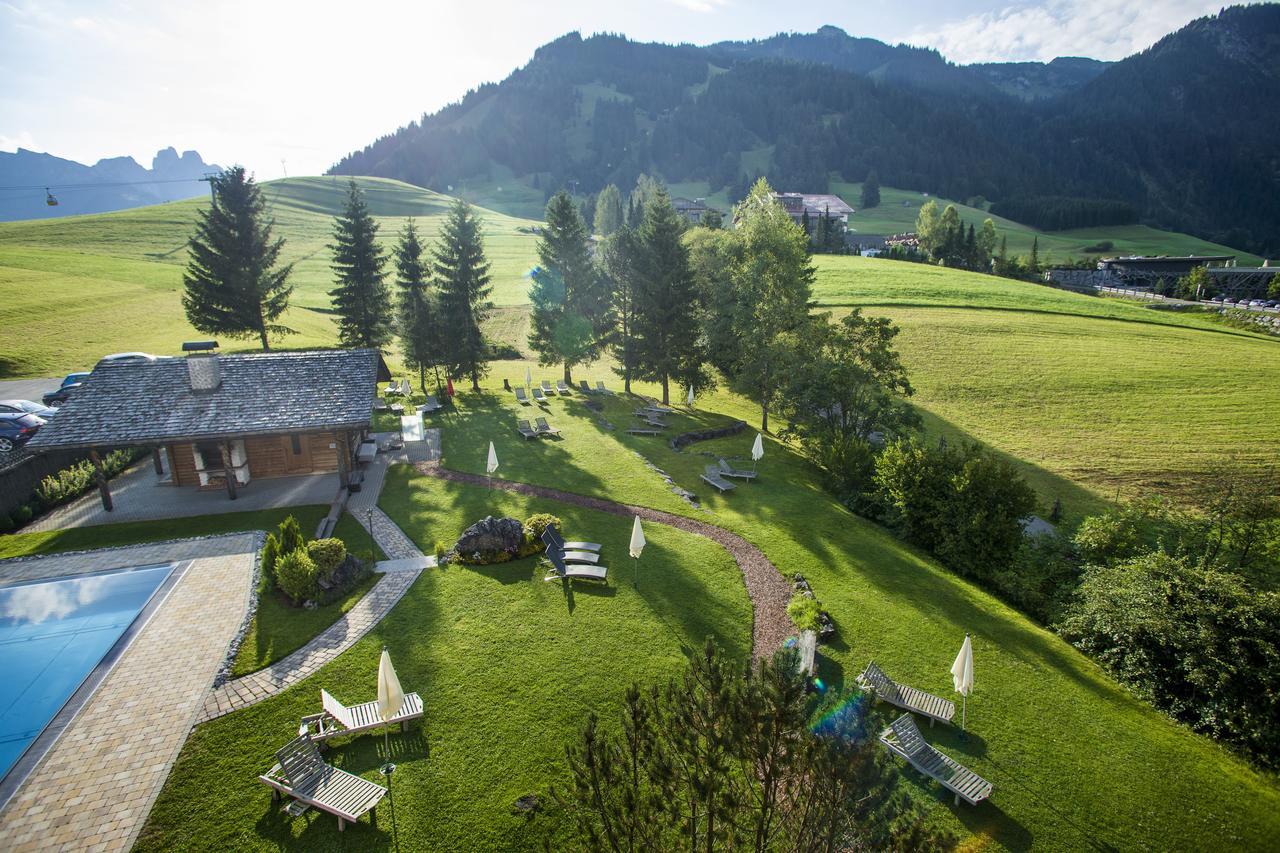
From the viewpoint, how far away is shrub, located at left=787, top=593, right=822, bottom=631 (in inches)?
562

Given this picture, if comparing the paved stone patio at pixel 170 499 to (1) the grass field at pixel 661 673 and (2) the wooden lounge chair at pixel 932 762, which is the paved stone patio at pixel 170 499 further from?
(2) the wooden lounge chair at pixel 932 762

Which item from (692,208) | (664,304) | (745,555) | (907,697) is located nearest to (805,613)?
(907,697)

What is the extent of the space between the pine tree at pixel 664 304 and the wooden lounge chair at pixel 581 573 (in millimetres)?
23034

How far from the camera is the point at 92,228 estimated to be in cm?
7919

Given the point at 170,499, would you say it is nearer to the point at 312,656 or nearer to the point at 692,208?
the point at 312,656

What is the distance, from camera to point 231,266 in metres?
40.1

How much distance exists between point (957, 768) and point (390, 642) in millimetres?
12744

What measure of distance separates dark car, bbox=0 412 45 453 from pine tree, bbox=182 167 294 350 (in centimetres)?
1417

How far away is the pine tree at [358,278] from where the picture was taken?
38.9 meters

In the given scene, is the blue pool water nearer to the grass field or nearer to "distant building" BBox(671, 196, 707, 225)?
the grass field

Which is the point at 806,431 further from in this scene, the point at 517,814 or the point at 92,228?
the point at 92,228

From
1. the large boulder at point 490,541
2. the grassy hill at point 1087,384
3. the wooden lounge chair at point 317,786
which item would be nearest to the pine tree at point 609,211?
the grassy hill at point 1087,384

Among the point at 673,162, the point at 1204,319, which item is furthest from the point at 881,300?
the point at 673,162

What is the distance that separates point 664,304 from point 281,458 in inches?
925
